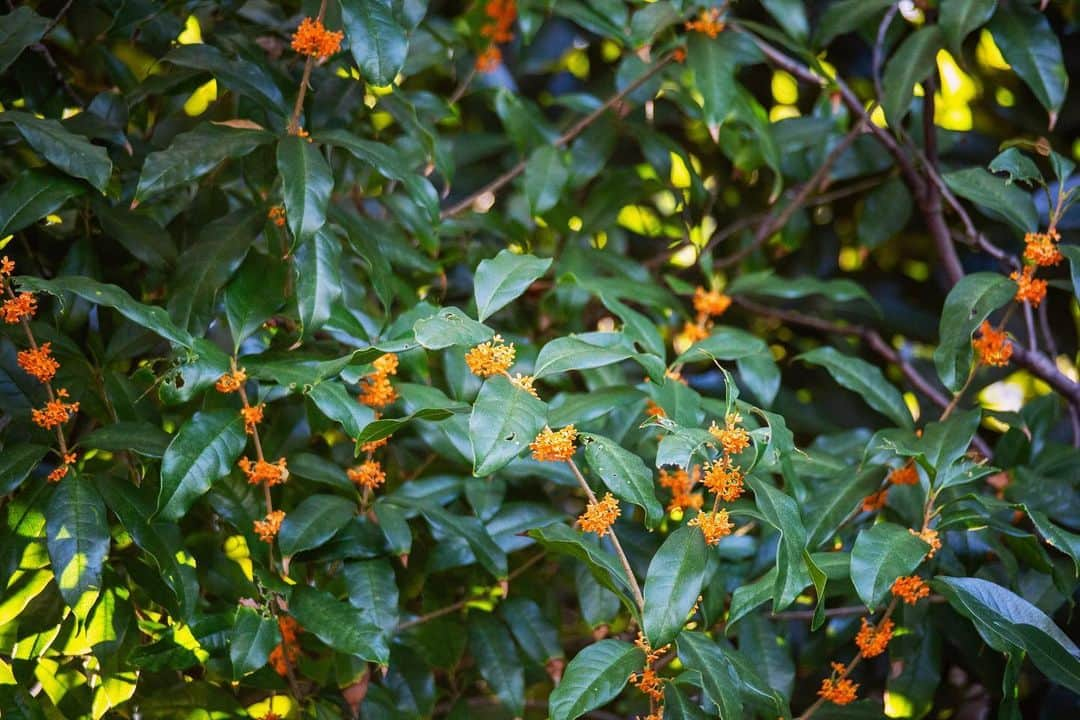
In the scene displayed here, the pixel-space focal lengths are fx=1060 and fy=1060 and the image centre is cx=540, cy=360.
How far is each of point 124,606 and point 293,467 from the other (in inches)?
8.4

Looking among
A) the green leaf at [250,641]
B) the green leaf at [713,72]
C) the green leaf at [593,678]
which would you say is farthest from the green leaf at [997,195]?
the green leaf at [250,641]

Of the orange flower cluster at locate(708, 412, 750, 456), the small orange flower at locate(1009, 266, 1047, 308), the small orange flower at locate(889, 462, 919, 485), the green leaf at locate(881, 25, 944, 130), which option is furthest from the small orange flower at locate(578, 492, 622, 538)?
the green leaf at locate(881, 25, 944, 130)

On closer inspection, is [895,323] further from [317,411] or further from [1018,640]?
[317,411]

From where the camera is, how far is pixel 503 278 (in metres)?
1.00

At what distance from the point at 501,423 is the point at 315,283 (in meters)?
0.29

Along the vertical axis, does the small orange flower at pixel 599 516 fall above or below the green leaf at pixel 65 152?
below

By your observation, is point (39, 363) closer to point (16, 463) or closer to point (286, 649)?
point (16, 463)

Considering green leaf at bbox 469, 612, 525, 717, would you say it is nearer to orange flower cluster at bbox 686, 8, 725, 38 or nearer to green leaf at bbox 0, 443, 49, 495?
green leaf at bbox 0, 443, 49, 495

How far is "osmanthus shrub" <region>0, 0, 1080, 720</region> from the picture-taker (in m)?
0.96

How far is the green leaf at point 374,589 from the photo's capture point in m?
1.03

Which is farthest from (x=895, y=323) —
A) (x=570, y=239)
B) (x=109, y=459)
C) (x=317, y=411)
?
(x=109, y=459)

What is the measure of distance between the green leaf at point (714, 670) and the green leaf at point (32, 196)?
72 centimetres

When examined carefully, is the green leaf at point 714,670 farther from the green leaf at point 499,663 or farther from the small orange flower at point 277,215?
the small orange flower at point 277,215

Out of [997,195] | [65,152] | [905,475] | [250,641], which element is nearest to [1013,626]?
[905,475]
